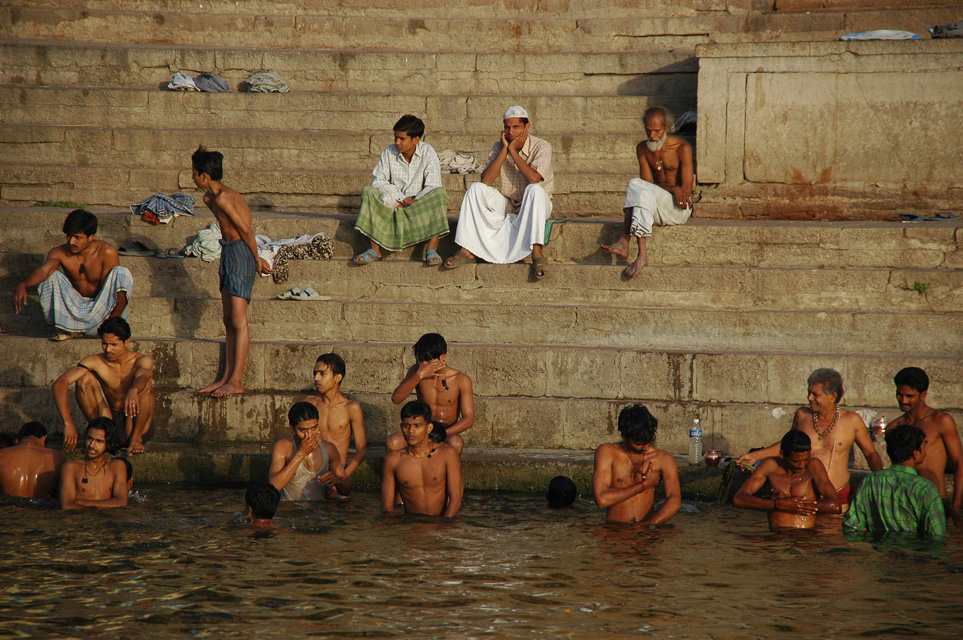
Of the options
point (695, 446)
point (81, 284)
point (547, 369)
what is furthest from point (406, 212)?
point (695, 446)

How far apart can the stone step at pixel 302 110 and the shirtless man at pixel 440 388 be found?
14.5 feet

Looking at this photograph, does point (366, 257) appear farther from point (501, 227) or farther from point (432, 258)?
point (501, 227)

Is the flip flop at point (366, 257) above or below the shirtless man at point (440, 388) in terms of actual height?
above

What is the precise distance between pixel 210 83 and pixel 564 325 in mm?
5452

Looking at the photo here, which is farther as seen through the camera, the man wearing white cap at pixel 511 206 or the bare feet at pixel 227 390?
the man wearing white cap at pixel 511 206

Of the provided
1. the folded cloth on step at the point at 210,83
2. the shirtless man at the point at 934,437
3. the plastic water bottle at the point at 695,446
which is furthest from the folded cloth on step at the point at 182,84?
the shirtless man at the point at 934,437

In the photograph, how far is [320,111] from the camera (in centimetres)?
1105

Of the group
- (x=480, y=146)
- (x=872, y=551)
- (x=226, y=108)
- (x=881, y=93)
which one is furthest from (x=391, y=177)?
(x=872, y=551)

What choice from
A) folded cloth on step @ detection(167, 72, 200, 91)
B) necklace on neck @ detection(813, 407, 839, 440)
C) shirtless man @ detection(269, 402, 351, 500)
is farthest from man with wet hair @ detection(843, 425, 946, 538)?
folded cloth on step @ detection(167, 72, 200, 91)

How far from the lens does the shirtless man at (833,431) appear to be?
6.42 metres

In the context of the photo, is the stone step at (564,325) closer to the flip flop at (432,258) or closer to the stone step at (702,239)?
the flip flop at (432,258)

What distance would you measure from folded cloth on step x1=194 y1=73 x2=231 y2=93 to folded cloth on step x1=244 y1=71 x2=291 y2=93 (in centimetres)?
27

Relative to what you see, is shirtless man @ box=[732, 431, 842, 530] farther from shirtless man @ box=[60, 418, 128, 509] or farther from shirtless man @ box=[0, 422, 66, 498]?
shirtless man @ box=[0, 422, 66, 498]

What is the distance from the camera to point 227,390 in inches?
302
